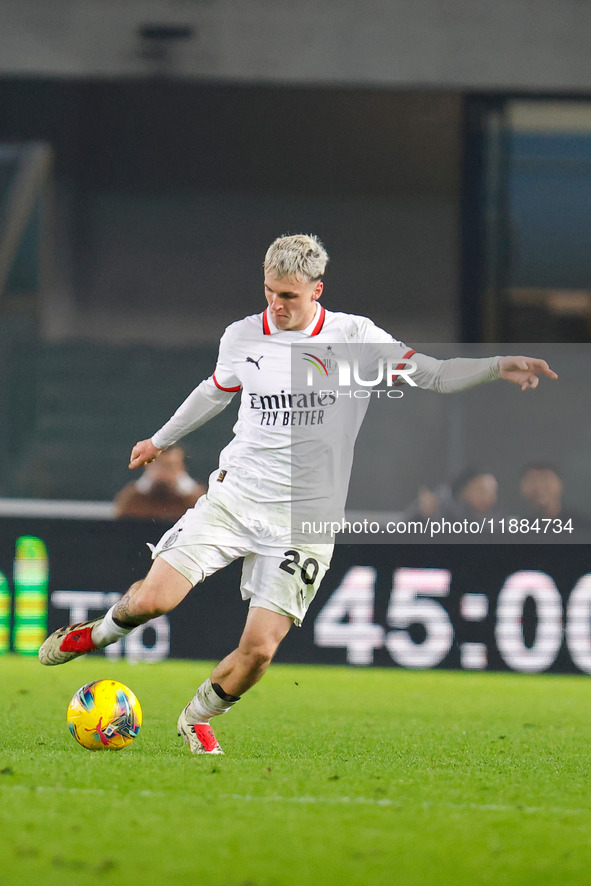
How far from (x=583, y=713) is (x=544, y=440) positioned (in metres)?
8.42

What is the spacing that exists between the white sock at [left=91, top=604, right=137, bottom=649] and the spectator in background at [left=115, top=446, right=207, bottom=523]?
4.56 meters

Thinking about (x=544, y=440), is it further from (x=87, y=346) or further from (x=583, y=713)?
(x=583, y=713)

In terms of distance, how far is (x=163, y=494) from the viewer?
10961 mm

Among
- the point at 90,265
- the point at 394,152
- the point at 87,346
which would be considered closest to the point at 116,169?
the point at 90,265

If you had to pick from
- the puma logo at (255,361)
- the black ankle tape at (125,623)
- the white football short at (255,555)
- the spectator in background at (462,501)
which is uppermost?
the puma logo at (255,361)

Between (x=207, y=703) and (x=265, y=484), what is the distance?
102 centimetres

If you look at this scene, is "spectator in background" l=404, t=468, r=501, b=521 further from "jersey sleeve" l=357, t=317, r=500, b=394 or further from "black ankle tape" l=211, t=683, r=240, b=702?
"black ankle tape" l=211, t=683, r=240, b=702

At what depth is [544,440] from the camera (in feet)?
54.3

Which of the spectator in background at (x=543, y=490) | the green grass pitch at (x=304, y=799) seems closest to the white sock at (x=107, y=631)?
the green grass pitch at (x=304, y=799)

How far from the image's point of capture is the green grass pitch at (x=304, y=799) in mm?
3789

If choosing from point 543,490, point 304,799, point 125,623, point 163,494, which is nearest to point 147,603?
point 125,623

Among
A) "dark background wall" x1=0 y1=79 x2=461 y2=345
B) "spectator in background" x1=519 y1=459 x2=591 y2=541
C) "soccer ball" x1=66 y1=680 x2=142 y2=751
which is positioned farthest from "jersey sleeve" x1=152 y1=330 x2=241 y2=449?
"dark background wall" x1=0 y1=79 x2=461 y2=345

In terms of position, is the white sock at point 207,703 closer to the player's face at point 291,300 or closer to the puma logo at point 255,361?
the puma logo at point 255,361

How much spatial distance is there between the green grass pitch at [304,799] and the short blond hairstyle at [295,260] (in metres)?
2.14
